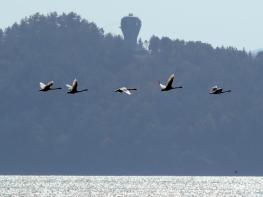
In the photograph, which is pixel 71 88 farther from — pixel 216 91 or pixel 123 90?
pixel 216 91

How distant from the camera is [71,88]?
9288cm

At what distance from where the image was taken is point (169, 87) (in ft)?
306

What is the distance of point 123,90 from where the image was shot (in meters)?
89.1

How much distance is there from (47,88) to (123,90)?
766cm

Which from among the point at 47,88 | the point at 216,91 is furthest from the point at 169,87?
the point at 47,88

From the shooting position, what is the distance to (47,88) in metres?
93.9

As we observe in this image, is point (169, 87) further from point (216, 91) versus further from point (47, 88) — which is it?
point (47, 88)

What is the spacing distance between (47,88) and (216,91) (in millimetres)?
13199

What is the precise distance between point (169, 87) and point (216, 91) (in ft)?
12.4

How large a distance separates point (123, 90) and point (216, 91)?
8759 millimetres

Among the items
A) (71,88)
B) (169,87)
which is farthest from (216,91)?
(71,88)

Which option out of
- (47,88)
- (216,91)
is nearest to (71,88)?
(47,88)

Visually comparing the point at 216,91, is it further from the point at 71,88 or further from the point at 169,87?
the point at 71,88

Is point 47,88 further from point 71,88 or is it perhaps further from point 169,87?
point 169,87
